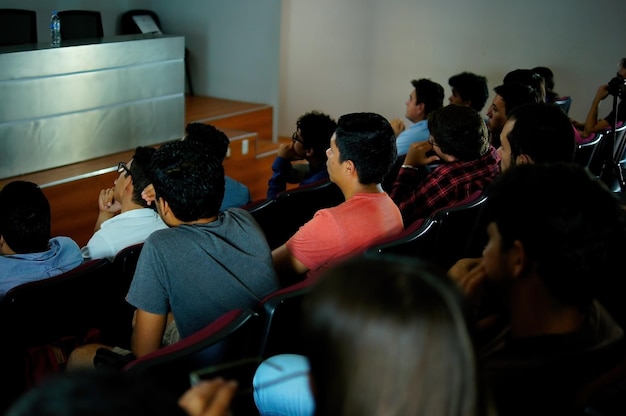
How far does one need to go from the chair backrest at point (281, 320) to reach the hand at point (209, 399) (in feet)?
2.32

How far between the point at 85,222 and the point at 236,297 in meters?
3.34

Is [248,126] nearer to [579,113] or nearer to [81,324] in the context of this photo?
[579,113]

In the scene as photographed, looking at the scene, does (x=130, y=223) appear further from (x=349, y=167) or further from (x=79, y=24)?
(x=79, y=24)

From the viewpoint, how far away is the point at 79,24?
21.8 feet

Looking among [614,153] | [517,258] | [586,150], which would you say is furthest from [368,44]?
[517,258]

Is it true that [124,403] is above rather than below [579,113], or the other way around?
above

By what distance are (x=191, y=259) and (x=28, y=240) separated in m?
0.88

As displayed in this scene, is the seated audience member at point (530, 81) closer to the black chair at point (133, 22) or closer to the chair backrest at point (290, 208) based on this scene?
the chair backrest at point (290, 208)

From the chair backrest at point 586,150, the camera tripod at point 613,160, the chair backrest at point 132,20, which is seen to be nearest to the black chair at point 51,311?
the chair backrest at point 586,150

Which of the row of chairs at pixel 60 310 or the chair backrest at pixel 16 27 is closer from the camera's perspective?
the row of chairs at pixel 60 310

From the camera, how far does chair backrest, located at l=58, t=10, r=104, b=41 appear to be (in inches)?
257

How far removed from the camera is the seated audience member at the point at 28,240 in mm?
2428

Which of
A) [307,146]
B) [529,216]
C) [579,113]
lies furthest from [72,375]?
[579,113]

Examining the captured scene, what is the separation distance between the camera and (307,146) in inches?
156
